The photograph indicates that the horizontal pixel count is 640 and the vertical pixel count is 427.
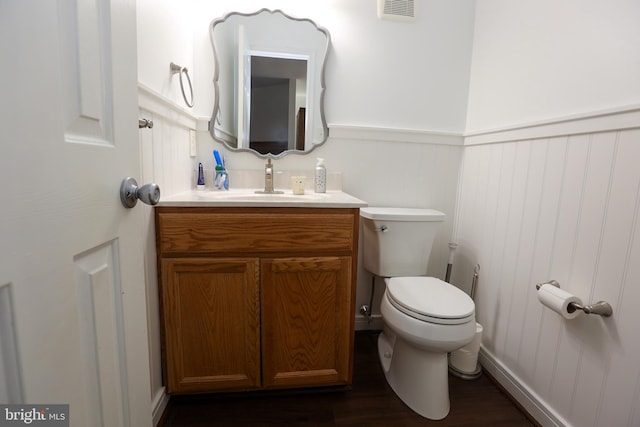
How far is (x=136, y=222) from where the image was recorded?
67 cm

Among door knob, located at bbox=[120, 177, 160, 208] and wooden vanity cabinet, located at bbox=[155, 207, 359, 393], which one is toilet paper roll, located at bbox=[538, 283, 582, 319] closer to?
wooden vanity cabinet, located at bbox=[155, 207, 359, 393]

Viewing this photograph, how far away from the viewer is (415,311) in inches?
46.6

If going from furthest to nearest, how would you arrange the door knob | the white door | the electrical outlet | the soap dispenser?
the soap dispenser → the electrical outlet → the door knob → the white door

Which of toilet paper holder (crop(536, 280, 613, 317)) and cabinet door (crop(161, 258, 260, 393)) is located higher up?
toilet paper holder (crop(536, 280, 613, 317))

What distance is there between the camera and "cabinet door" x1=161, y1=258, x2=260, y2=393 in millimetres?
1160

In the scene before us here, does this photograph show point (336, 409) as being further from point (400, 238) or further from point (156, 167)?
point (156, 167)

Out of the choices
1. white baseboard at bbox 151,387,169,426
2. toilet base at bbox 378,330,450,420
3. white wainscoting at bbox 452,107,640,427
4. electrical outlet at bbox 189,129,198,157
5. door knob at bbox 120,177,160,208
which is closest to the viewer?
door knob at bbox 120,177,160,208

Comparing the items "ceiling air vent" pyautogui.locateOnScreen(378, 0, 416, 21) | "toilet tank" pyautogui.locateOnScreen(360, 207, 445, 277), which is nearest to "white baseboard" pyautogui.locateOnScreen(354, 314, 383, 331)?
"toilet tank" pyautogui.locateOnScreen(360, 207, 445, 277)

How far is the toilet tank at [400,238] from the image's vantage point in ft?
5.02

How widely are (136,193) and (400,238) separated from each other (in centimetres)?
122

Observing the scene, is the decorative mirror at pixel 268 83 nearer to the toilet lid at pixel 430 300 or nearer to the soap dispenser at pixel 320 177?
the soap dispenser at pixel 320 177

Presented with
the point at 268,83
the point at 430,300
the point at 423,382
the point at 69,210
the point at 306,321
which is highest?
the point at 268,83

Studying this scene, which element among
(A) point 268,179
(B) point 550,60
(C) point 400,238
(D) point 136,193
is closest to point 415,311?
(C) point 400,238

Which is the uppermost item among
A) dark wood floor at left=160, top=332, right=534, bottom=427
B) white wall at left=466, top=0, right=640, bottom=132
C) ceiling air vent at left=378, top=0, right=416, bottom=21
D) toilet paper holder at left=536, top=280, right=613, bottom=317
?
ceiling air vent at left=378, top=0, right=416, bottom=21
